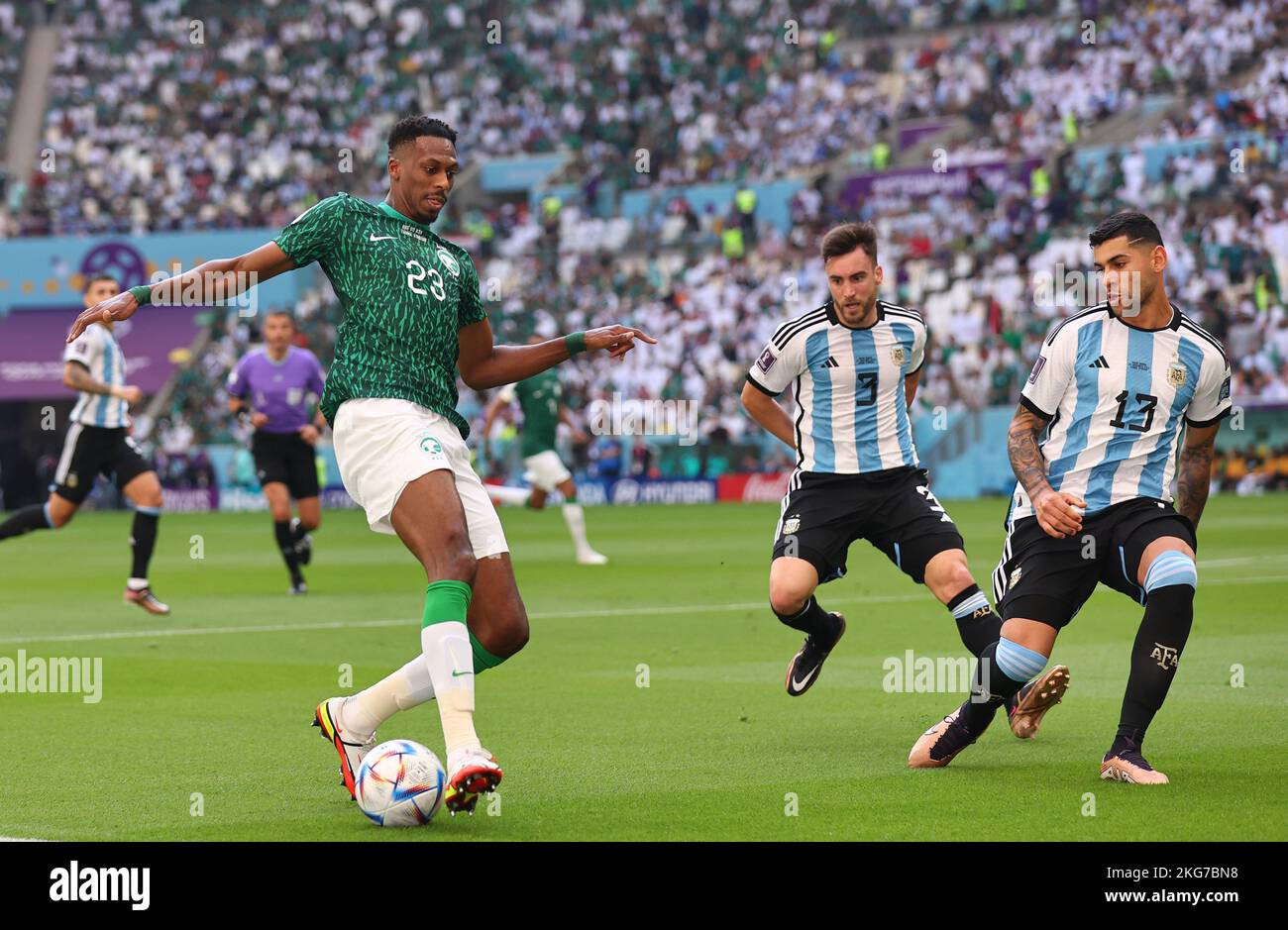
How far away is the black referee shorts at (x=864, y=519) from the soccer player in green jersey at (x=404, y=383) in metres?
2.11

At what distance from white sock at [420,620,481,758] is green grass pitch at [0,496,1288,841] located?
0.39m

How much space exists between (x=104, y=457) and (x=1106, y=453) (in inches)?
367

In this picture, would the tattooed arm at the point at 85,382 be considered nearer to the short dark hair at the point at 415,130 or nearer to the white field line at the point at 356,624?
the white field line at the point at 356,624

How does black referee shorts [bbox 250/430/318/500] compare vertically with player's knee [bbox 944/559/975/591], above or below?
above

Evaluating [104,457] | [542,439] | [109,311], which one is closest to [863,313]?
[109,311]

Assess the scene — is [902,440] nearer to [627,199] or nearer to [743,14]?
[627,199]

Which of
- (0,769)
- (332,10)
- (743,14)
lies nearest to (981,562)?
(0,769)

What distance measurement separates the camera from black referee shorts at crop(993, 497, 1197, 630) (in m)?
7.11

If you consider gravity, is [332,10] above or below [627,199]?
above

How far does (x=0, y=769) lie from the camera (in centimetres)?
736

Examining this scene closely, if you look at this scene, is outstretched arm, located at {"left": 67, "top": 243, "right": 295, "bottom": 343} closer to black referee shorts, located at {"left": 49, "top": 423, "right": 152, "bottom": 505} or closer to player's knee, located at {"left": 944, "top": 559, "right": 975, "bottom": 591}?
player's knee, located at {"left": 944, "top": 559, "right": 975, "bottom": 591}

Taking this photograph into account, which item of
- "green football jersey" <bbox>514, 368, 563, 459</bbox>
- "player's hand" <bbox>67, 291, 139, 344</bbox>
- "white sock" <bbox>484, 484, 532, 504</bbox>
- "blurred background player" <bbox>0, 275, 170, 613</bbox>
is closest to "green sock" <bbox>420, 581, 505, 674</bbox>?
"player's hand" <bbox>67, 291, 139, 344</bbox>

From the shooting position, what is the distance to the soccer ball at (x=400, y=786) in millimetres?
6129
